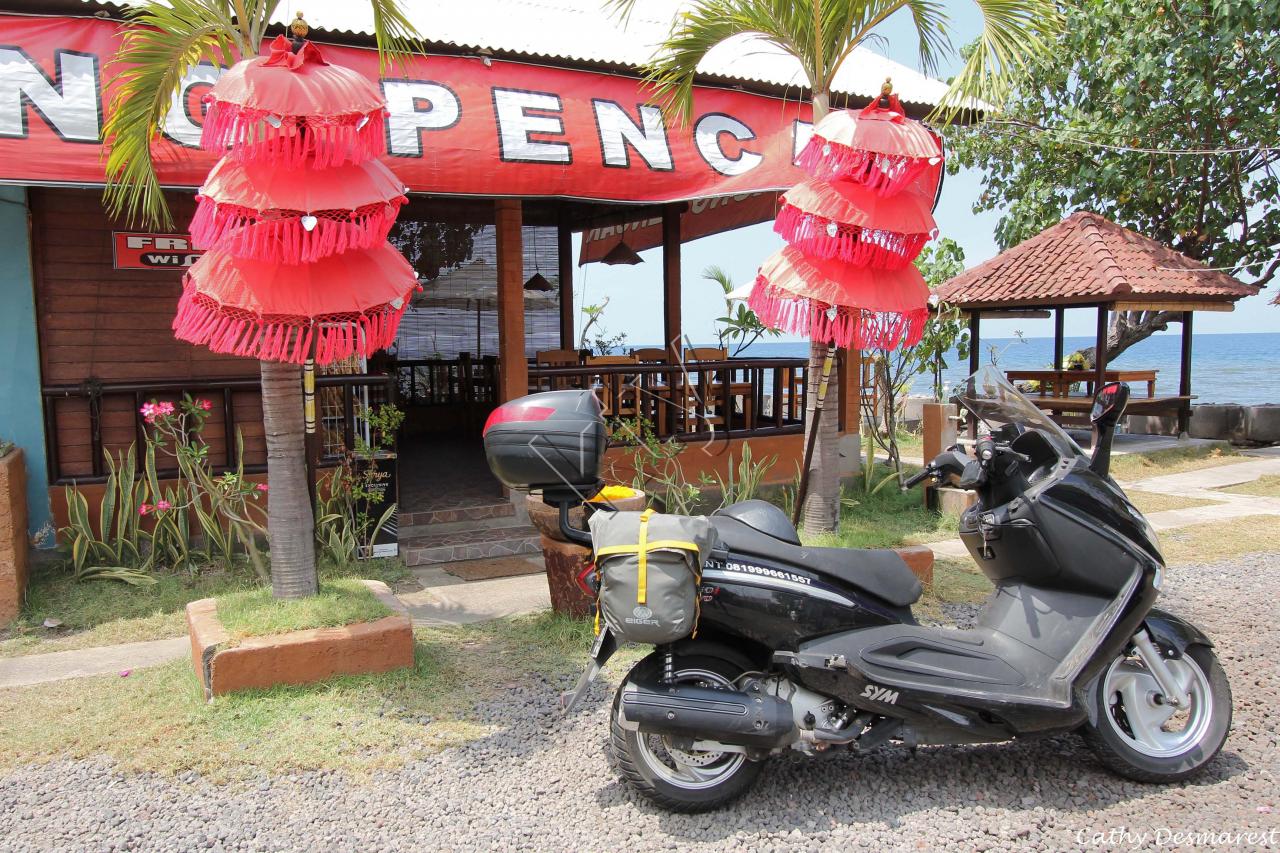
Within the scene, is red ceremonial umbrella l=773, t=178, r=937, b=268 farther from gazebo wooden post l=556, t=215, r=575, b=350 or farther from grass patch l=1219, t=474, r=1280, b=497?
gazebo wooden post l=556, t=215, r=575, b=350

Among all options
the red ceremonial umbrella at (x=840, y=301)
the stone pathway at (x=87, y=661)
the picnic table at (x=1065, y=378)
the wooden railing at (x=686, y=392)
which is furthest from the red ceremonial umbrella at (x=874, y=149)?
the picnic table at (x=1065, y=378)

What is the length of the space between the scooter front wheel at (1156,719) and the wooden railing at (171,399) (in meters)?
4.87

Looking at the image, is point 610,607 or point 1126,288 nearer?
point 610,607

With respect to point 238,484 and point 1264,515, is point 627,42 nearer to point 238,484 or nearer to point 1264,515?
point 238,484

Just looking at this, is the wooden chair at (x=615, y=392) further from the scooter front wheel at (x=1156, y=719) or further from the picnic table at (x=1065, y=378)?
the picnic table at (x=1065, y=378)

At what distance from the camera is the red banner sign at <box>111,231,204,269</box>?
667 centimetres

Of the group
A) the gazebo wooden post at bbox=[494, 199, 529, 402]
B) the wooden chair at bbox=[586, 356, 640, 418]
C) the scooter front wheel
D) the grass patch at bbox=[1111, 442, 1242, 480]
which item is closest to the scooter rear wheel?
the scooter front wheel

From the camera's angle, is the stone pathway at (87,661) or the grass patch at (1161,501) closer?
the stone pathway at (87,661)

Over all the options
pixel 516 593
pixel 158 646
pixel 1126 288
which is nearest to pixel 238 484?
pixel 158 646

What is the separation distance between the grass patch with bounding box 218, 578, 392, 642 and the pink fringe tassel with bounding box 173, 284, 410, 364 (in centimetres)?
120

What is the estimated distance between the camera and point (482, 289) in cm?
1250

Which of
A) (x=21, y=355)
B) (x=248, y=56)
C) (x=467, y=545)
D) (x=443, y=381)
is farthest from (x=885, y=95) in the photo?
(x=443, y=381)

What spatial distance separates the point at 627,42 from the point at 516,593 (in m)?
5.06

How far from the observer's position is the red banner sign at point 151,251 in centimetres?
667
